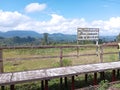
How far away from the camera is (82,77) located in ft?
29.3

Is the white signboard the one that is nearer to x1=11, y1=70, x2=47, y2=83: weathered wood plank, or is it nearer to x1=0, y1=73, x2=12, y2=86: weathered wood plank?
x1=11, y1=70, x2=47, y2=83: weathered wood plank

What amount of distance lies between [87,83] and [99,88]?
1.01 meters

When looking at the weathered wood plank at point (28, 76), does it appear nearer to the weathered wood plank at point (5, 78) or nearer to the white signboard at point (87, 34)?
the weathered wood plank at point (5, 78)

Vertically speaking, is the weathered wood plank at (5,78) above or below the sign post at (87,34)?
below

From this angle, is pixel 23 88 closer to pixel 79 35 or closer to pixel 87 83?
pixel 87 83

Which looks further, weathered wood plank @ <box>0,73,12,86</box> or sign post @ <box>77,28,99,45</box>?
sign post @ <box>77,28,99,45</box>

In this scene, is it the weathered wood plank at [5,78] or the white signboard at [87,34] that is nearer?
the weathered wood plank at [5,78]

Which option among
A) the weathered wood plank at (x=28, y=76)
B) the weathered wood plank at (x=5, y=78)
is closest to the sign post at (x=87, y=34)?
the weathered wood plank at (x=28, y=76)

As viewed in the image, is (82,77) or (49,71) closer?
(49,71)

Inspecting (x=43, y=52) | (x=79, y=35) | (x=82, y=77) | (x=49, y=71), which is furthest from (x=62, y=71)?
A: (x=43, y=52)

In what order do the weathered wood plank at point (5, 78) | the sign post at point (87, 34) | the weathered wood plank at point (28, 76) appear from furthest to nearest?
the sign post at point (87, 34)
the weathered wood plank at point (28, 76)
the weathered wood plank at point (5, 78)

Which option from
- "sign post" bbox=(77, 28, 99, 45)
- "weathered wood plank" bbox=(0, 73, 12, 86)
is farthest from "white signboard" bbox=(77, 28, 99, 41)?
"weathered wood plank" bbox=(0, 73, 12, 86)

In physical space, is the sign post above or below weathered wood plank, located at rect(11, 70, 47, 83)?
above

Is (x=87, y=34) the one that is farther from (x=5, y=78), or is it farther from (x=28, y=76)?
(x=5, y=78)
